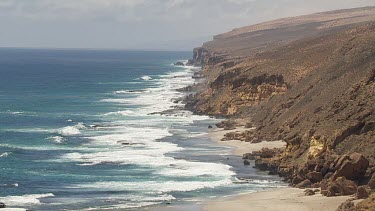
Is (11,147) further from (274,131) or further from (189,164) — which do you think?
(274,131)

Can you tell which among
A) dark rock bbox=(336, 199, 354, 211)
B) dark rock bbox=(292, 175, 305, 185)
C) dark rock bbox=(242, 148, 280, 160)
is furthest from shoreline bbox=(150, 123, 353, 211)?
dark rock bbox=(242, 148, 280, 160)

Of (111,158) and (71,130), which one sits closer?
(111,158)

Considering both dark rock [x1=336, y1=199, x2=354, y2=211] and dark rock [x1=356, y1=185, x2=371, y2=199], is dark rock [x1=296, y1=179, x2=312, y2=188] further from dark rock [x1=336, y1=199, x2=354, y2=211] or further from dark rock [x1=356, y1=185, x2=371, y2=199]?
dark rock [x1=336, y1=199, x2=354, y2=211]

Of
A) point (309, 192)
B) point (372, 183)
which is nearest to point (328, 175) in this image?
point (309, 192)

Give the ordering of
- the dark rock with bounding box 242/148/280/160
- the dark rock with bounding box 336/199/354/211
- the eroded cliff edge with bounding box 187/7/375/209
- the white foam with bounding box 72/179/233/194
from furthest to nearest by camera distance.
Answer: the dark rock with bounding box 242/148/280/160, the white foam with bounding box 72/179/233/194, the eroded cliff edge with bounding box 187/7/375/209, the dark rock with bounding box 336/199/354/211

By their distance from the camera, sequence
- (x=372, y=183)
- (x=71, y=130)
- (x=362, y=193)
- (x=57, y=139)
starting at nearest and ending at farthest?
(x=362, y=193), (x=372, y=183), (x=57, y=139), (x=71, y=130)

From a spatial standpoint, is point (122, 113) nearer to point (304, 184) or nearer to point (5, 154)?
point (5, 154)
